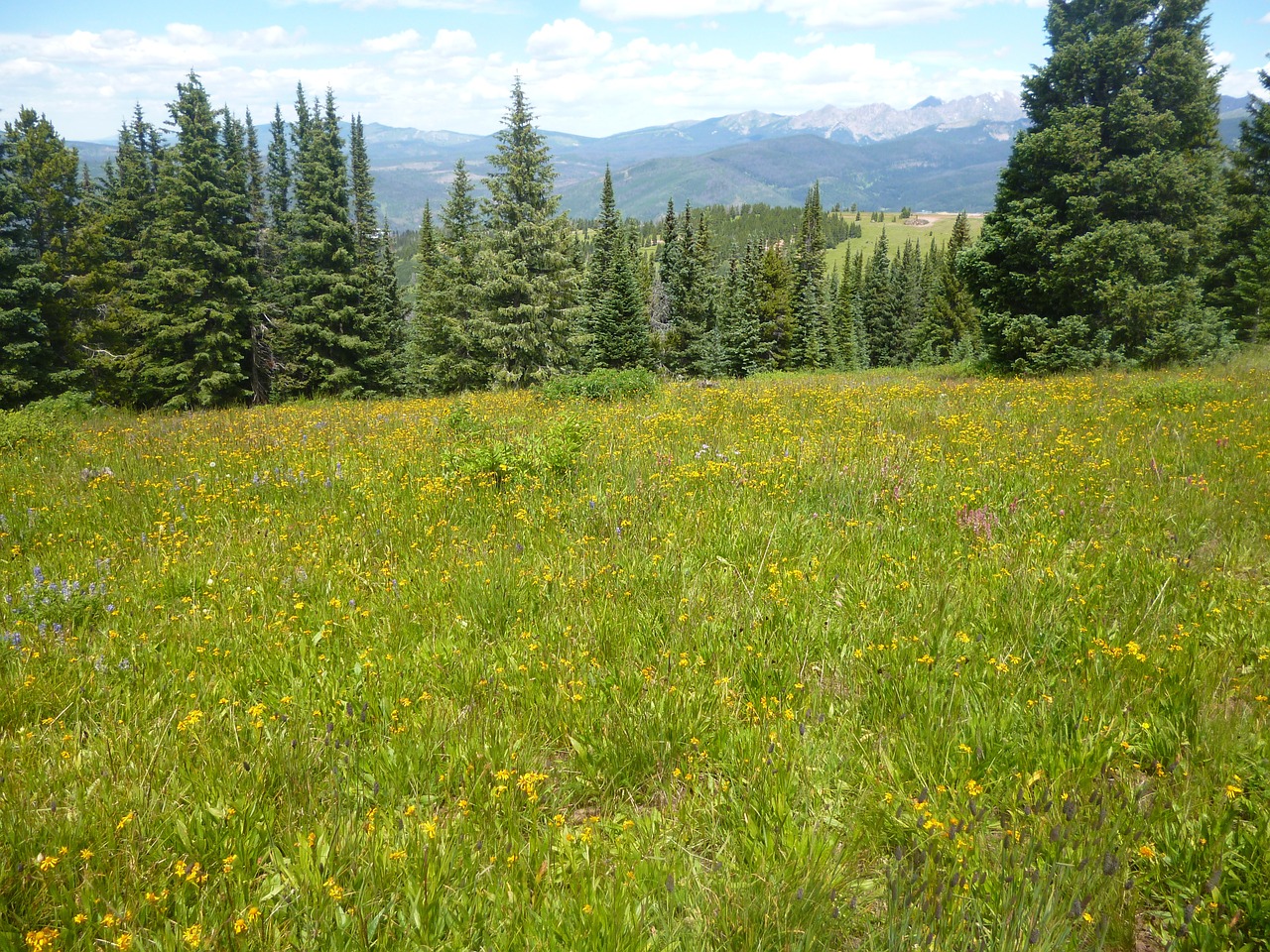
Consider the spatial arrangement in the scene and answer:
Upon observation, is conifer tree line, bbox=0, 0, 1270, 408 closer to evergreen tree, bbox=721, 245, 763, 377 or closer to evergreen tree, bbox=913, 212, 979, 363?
evergreen tree, bbox=721, 245, 763, 377

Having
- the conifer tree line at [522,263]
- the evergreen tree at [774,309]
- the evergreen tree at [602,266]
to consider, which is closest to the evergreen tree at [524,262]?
the conifer tree line at [522,263]

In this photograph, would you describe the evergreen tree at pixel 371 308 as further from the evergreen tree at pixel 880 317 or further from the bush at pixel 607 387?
the evergreen tree at pixel 880 317

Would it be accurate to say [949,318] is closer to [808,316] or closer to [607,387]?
[808,316]

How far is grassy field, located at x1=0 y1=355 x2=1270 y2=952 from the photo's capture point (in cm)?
212

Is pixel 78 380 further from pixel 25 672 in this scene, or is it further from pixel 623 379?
pixel 25 672

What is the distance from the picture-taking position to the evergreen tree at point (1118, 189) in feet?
53.2

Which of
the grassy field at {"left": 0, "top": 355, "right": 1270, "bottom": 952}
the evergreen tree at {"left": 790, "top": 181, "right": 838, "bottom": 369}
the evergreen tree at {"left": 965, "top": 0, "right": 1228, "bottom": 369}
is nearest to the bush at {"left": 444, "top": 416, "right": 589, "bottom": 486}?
the grassy field at {"left": 0, "top": 355, "right": 1270, "bottom": 952}

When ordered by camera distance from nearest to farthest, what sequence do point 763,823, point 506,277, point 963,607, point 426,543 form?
point 763,823
point 963,607
point 426,543
point 506,277

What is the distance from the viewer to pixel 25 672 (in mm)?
3385

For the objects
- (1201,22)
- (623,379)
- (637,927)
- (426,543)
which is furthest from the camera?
(1201,22)

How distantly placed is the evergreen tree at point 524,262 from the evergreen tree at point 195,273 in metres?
13.9

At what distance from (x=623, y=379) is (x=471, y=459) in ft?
22.7

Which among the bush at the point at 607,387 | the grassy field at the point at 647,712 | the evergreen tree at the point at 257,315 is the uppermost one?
the evergreen tree at the point at 257,315

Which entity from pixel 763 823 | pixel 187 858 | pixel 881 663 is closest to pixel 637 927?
pixel 763 823
